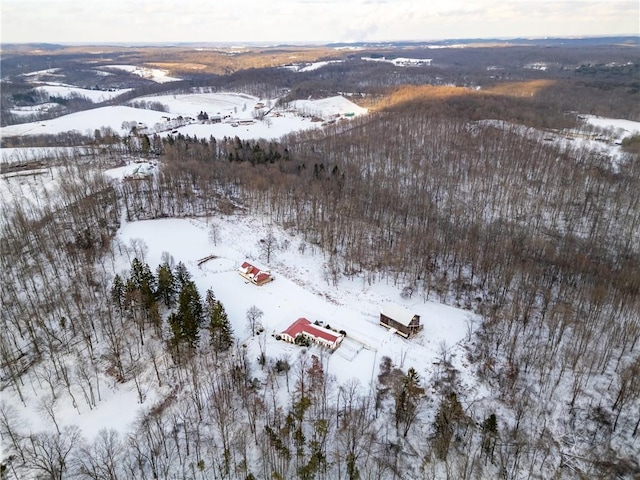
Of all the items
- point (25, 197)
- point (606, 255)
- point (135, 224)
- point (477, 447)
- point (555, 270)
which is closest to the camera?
point (477, 447)

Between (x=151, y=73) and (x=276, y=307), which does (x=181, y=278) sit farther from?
(x=151, y=73)

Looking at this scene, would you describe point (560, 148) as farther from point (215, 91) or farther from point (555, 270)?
point (215, 91)

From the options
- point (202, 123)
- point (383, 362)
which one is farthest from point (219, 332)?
point (202, 123)

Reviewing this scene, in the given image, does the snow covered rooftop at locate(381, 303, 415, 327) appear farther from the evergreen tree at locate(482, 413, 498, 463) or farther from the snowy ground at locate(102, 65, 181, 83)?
the snowy ground at locate(102, 65, 181, 83)

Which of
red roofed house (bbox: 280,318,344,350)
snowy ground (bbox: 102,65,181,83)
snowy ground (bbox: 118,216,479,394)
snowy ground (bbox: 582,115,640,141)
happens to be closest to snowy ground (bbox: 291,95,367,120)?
snowy ground (bbox: 582,115,640,141)

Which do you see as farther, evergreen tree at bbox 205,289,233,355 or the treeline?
evergreen tree at bbox 205,289,233,355

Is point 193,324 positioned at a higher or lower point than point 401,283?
higher

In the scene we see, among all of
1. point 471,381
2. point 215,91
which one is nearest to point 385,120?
point 471,381
